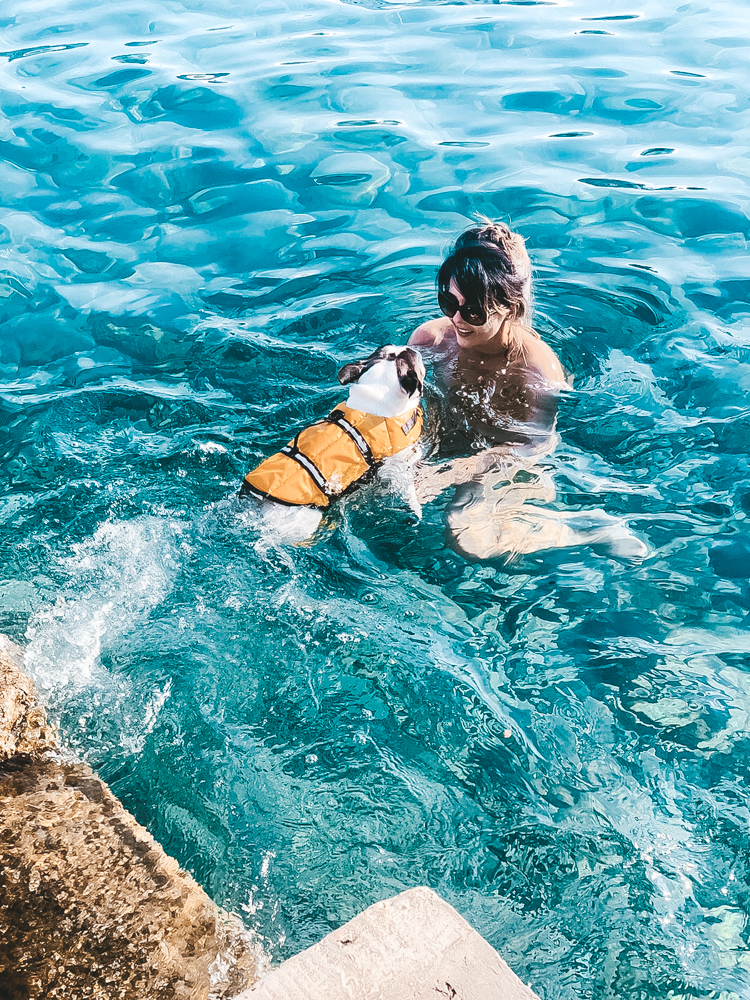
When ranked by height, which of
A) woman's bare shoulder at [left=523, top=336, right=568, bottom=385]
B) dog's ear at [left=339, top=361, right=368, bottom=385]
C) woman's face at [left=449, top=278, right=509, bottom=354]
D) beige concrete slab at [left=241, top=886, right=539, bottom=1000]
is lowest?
beige concrete slab at [left=241, top=886, right=539, bottom=1000]

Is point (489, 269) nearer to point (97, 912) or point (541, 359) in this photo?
point (541, 359)

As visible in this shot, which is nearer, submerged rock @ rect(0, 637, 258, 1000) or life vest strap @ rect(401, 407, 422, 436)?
submerged rock @ rect(0, 637, 258, 1000)

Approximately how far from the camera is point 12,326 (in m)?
5.23

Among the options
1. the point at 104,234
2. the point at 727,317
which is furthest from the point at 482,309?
the point at 104,234

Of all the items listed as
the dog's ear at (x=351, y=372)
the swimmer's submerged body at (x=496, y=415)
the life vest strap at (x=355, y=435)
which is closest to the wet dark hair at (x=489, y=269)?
the swimmer's submerged body at (x=496, y=415)

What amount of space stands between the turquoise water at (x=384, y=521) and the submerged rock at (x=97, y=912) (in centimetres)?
20

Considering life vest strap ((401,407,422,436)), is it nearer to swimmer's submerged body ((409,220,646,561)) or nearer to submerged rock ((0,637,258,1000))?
swimmer's submerged body ((409,220,646,561))

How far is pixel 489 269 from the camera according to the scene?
3656 mm

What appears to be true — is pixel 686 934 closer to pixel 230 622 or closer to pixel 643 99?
pixel 230 622

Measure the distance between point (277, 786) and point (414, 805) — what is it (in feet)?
1.43

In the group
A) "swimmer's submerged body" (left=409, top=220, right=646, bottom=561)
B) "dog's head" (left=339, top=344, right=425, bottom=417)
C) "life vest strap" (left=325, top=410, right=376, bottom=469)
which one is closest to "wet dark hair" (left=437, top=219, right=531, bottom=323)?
"swimmer's submerged body" (left=409, top=220, right=646, bottom=561)

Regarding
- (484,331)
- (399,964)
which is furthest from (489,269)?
(399,964)

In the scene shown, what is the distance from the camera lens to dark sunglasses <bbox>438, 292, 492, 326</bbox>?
3.75m

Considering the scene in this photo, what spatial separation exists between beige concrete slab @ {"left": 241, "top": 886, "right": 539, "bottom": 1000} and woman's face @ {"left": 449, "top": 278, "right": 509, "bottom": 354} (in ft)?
7.96
